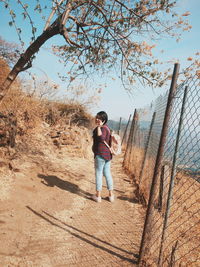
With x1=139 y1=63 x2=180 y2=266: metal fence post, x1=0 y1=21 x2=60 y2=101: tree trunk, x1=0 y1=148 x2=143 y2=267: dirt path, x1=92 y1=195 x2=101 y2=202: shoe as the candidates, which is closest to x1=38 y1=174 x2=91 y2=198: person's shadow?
x1=0 y1=148 x2=143 y2=267: dirt path

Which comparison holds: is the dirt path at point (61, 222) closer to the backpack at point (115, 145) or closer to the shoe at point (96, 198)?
the shoe at point (96, 198)

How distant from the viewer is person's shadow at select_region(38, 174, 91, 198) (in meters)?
4.50

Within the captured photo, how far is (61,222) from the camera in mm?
3174

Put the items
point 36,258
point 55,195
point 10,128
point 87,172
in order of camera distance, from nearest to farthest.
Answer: point 36,258 < point 55,195 < point 10,128 < point 87,172

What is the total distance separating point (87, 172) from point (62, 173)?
96 centimetres

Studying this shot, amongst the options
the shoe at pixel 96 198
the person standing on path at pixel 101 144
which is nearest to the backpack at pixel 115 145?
the person standing on path at pixel 101 144

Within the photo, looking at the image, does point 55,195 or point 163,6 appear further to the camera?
point 163,6

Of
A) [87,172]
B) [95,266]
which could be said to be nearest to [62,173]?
[87,172]

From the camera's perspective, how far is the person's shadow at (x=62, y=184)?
14.8 feet

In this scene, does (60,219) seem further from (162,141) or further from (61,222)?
(162,141)

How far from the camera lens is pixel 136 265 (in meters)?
2.34

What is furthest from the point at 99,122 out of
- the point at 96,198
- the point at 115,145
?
the point at 96,198

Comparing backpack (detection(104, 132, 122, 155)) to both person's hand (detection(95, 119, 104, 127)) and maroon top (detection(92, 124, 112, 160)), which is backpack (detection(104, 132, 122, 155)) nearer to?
maroon top (detection(92, 124, 112, 160))

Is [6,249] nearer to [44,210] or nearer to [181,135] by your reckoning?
[44,210]
